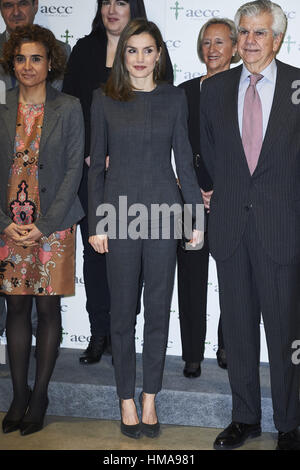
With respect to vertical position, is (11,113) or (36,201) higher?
(11,113)

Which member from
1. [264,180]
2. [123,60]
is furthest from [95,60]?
[264,180]

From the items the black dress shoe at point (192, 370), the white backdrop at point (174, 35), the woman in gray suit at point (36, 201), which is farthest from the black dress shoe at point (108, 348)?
the woman in gray suit at point (36, 201)

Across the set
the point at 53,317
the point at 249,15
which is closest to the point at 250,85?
the point at 249,15

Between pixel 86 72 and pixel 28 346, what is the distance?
1413mm

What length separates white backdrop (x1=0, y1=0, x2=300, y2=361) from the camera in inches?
142

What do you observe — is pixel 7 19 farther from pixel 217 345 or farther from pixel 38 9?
pixel 217 345

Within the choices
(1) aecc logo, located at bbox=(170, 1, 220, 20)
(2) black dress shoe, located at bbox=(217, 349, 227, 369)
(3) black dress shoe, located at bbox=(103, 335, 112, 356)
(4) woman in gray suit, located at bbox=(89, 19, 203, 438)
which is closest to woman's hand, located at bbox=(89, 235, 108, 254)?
(4) woman in gray suit, located at bbox=(89, 19, 203, 438)

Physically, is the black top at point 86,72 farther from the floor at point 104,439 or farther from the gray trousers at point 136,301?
the floor at point 104,439

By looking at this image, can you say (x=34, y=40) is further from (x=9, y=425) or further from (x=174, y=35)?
(x=9, y=425)

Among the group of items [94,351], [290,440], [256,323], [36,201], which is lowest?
[290,440]

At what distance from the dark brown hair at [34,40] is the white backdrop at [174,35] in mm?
824

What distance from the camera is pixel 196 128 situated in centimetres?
318

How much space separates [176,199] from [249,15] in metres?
0.82

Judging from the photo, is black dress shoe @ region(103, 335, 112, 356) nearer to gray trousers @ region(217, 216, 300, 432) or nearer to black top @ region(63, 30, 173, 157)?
gray trousers @ region(217, 216, 300, 432)
